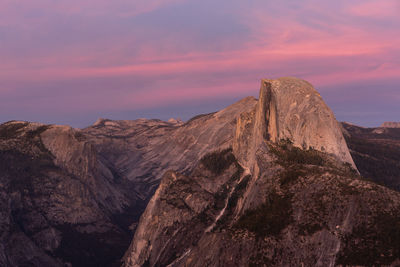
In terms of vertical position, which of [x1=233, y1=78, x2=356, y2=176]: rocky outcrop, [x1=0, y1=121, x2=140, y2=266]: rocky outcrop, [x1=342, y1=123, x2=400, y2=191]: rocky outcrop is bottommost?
[x1=0, y1=121, x2=140, y2=266]: rocky outcrop

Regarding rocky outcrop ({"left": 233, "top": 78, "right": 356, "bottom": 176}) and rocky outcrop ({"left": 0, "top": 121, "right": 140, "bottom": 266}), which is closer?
rocky outcrop ({"left": 233, "top": 78, "right": 356, "bottom": 176})

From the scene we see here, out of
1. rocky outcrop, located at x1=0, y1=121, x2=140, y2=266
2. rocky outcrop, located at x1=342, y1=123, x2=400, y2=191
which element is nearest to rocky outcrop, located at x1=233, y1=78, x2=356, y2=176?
rocky outcrop, located at x1=342, y1=123, x2=400, y2=191

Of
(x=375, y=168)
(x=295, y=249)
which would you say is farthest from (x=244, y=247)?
(x=375, y=168)

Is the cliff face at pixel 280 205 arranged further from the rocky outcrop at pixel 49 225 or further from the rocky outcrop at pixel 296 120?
the rocky outcrop at pixel 49 225

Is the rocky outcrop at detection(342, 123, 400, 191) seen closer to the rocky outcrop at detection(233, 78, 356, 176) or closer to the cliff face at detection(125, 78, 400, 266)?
the rocky outcrop at detection(233, 78, 356, 176)

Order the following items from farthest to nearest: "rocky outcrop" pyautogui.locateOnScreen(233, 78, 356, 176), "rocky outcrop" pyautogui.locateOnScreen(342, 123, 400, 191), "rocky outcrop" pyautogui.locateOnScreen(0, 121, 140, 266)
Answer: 1. "rocky outcrop" pyautogui.locateOnScreen(0, 121, 140, 266)
2. "rocky outcrop" pyautogui.locateOnScreen(342, 123, 400, 191)
3. "rocky outcrop" pyautogui.locateOnScreen(233, 78, 356, 176)

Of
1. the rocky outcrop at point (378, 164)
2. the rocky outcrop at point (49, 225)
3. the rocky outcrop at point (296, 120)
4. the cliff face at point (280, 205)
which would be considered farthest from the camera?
the rocky outcrop at point (49, 225)

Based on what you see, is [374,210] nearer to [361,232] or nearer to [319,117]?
[361,232]

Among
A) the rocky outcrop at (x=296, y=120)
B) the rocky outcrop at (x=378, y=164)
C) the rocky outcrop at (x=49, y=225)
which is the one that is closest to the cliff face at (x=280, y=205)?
the rocky outcrop at (x=296, y=120)
